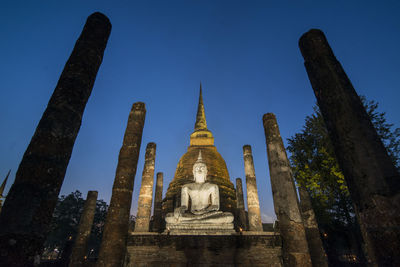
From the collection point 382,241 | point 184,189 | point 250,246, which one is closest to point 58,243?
point 184,189

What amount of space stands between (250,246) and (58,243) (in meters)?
41.9

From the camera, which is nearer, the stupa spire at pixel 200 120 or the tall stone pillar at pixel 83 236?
the tall stone pillar at pixel 83 236

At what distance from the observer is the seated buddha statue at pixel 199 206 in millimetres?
8039

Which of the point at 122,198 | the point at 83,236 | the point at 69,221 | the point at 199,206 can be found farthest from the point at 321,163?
the point at 69,221

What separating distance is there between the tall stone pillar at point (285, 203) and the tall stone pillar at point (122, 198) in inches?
201

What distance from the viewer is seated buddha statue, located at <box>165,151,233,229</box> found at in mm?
8039

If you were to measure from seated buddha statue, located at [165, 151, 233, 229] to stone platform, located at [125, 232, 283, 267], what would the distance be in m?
0.85

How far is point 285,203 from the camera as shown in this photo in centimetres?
737

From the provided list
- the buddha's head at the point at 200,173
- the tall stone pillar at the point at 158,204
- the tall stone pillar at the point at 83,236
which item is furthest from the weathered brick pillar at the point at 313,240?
the tall stone pillar at the point at 83,236

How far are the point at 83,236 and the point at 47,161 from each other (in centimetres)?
1365

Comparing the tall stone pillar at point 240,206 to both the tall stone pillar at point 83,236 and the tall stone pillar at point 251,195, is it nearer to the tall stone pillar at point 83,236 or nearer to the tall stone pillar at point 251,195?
the tall stone pillar at point 251,195

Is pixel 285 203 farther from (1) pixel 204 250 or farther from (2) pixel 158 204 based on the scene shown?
(2) pixel 158 204

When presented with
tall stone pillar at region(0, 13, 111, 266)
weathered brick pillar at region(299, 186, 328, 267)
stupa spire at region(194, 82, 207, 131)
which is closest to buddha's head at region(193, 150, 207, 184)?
weathered brick pillar at region(299, 186, 328, 267)

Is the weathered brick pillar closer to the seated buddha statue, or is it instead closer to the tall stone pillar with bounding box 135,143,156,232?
the seated buddha statue
